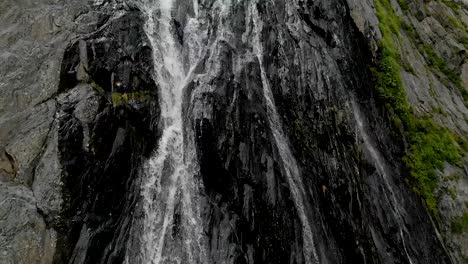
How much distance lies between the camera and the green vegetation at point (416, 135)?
1505 centimetres

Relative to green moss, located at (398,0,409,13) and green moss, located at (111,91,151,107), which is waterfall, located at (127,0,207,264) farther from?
green moss, located at (398,0,409,13)

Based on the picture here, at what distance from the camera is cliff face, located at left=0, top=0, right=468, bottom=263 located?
11227 millimetres

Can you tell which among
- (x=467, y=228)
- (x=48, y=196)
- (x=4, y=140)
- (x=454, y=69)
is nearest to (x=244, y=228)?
(x=48, y=196)

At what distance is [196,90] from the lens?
13820 millimetres

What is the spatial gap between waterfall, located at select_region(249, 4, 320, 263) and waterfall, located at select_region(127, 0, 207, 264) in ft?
8.82

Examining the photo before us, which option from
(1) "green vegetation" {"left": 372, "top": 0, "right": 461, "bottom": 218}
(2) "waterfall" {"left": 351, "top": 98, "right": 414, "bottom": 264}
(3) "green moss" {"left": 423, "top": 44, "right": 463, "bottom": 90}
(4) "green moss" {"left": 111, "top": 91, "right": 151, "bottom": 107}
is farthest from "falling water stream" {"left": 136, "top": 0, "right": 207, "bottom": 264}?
(3) "green moss" {"left": 423, "top": 44, "right": 463, "bottom": 90}

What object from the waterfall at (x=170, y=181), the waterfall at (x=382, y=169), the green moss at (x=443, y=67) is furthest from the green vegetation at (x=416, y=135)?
the waterfall at (x=170, y=181)

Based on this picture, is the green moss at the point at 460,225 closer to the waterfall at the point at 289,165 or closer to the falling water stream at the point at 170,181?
the waterfall at the point at 289,165

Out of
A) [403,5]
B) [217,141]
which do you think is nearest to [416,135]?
[217,141]

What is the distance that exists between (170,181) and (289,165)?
12.7 feet

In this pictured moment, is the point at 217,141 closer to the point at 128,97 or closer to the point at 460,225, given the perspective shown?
the point at 128,97

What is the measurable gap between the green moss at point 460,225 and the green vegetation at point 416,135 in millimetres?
767

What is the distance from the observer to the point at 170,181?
12.7 meters

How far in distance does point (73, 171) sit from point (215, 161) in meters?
4.21
